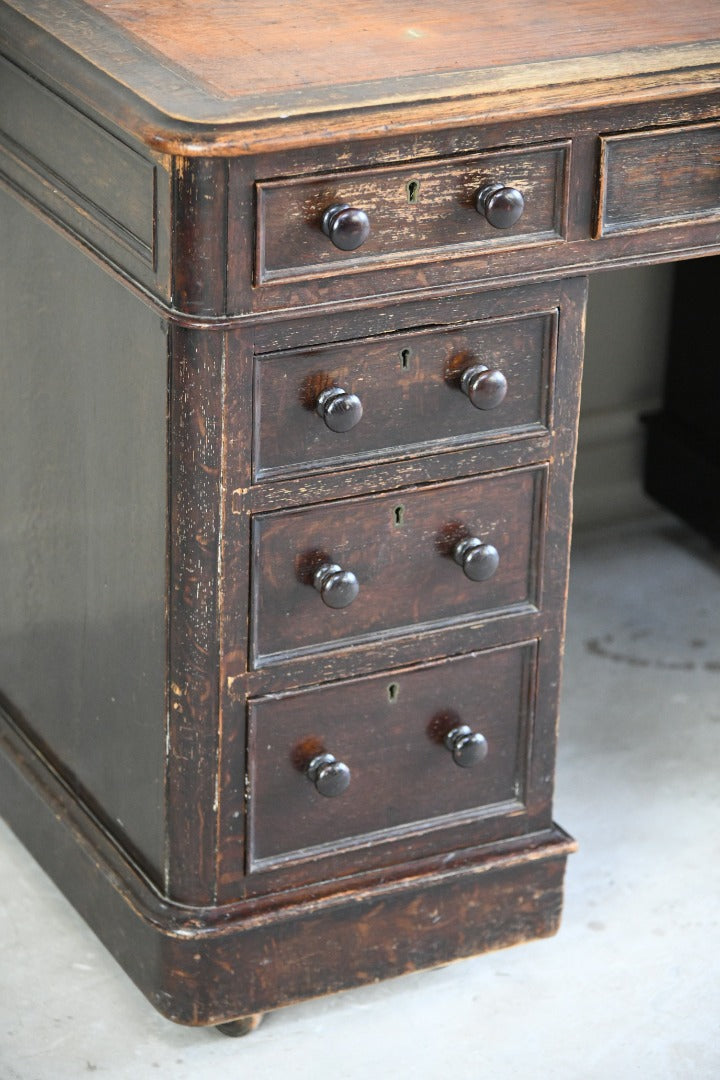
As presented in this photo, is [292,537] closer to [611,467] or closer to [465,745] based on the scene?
[465,745]

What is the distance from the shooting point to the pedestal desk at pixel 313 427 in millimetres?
1849

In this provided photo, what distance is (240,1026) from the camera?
7.26 feet

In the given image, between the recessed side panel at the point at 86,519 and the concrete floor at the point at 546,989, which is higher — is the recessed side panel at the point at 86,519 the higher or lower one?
the higher one

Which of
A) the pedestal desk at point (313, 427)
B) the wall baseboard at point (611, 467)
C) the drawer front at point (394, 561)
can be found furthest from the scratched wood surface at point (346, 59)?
the wall baseboard at point (611, 467)

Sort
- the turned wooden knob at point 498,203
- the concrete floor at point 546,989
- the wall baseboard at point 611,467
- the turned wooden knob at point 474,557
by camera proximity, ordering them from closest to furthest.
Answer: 1. the turned wooden knob at point 498,203
2. the turned wooden knob at point 474,557
3. the concrete floor at point 546,989
4. the wall baseboard at point 611,467

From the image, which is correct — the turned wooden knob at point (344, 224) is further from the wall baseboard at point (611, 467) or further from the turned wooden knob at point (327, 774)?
the wall baseboard at point (611, 467)

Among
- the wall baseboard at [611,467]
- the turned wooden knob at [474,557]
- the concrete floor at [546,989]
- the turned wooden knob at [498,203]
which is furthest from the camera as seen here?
the wall baseboard at [611,467]

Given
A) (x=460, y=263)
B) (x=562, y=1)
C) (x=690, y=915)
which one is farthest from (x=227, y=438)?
(x=690, y=915)

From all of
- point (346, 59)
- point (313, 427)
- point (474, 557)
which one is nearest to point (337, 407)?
point (313, 427)

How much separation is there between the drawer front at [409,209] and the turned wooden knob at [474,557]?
1.09ft

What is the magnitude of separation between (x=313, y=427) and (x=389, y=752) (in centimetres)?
41

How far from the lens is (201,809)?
206 centimetres

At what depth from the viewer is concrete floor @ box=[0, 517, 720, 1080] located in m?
2.18

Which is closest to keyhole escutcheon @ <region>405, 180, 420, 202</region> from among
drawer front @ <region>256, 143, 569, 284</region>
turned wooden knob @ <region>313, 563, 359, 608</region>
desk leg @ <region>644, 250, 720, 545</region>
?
drawer front @ <region>256, 143, 569, 284</region>
